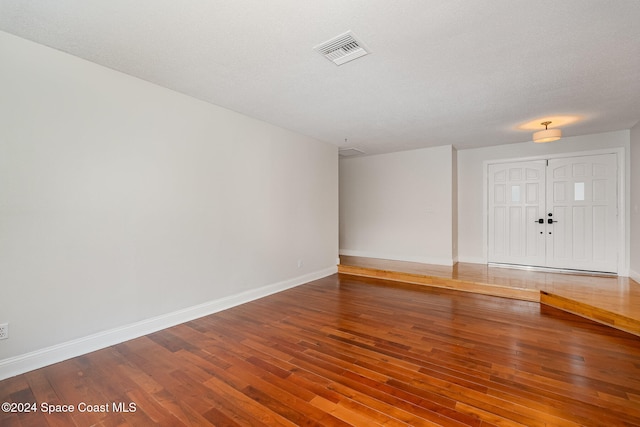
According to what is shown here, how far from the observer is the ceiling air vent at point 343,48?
2.26m

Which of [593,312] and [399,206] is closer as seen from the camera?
[593,312]

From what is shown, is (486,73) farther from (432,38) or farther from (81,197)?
(81,197)

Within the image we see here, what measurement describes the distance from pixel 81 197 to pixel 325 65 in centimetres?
255

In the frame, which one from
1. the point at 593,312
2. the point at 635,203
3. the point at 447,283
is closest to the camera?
the point at 593,312

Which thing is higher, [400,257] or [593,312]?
[400,257]

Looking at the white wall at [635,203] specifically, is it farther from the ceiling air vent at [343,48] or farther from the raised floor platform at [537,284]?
the ceiling air vent at [343,48]

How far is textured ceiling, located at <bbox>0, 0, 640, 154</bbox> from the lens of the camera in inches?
77.2

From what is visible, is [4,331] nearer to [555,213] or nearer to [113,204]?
[113,204]

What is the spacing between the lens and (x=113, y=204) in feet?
9.17

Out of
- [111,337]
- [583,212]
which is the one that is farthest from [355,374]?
[583,212]

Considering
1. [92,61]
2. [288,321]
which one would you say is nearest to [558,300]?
[288,321]

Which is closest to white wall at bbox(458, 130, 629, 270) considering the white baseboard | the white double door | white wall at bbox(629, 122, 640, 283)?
the white baseboard

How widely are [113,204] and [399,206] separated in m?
5.46

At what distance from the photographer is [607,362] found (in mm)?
2432
